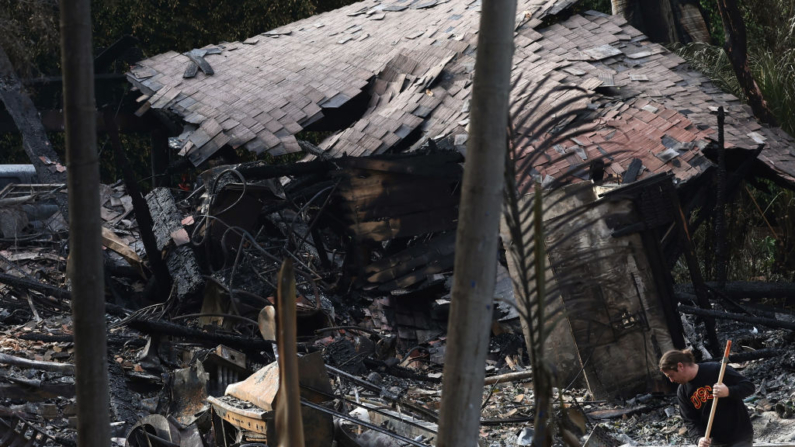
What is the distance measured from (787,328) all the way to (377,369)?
13.3ft

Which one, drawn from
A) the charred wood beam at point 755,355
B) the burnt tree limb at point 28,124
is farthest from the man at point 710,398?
the burnt tree limb at point 28,124

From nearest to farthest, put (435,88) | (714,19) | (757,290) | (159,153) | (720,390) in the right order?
(720,390), (757,290), (435,88), (159,153), (714,19)

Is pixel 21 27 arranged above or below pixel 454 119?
above

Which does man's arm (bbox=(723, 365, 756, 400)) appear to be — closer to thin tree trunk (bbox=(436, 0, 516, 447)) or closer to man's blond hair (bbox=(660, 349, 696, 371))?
man's blond hair (bbox=(660, 349, 696, 371))

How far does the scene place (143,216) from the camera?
10.1 meters

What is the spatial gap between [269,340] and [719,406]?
9.76 ft

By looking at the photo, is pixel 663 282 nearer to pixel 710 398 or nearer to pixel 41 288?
pixel 710 398

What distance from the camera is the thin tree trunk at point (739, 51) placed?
37.4 feet

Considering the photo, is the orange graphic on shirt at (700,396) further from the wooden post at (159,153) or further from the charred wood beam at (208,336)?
the wooden post at (159,153)

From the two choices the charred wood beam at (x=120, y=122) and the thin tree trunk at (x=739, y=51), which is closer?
the thin tree trunk at (x=739, y=51)

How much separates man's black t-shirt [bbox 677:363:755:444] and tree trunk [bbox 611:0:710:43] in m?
10.3

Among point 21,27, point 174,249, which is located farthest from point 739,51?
point 21,27

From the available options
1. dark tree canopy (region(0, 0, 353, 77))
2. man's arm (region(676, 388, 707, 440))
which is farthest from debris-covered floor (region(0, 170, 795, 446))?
dark tree canopy (region(0, 0, 353, 77))

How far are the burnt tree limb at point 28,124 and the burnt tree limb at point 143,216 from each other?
4.57 metres
